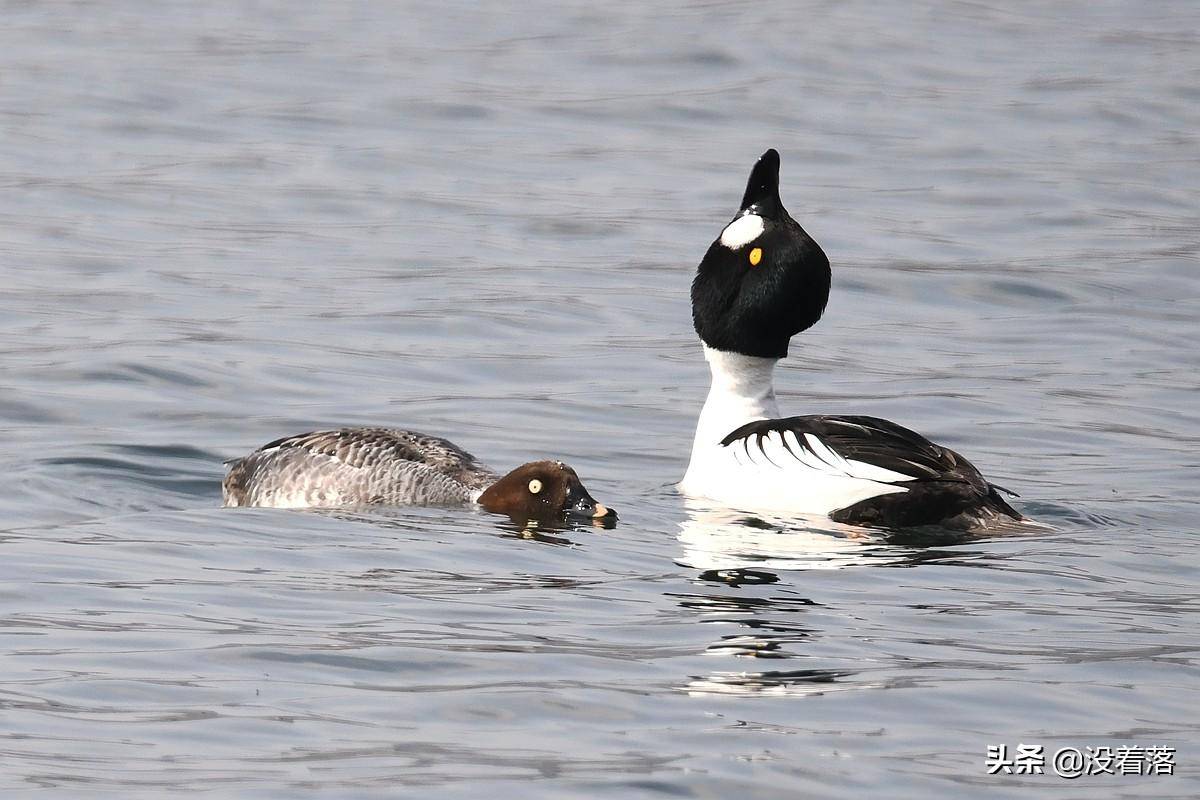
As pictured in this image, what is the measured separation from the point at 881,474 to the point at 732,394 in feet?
5.23

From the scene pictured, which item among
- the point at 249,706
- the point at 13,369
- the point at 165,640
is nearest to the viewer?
the point at 249,706

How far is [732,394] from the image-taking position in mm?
12672

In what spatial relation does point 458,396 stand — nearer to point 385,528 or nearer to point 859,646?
point 385,528

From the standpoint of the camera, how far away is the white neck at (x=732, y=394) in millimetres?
12578

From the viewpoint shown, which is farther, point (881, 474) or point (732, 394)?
point (732, 394)

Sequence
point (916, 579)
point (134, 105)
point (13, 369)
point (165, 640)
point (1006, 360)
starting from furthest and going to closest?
point (134, 105), point (1006, 360), point (13, 369), point (916, 579), point (165, 640)

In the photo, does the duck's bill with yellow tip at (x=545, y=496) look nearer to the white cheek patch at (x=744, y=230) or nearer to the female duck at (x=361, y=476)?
the female duck at (x=361, y=476)

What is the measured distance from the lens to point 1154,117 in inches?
1176

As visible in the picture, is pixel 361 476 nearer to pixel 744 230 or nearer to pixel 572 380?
pixel 744 230

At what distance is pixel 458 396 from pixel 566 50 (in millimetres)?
18372

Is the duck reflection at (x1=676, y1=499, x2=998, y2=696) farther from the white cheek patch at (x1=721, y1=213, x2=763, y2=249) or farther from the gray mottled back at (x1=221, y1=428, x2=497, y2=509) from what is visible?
the white cheek patch at (x1=721, y1=213, x2=763, y2=249)

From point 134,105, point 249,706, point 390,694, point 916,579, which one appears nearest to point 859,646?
point 916,579

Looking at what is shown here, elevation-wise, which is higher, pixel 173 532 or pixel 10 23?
pixel 10 23

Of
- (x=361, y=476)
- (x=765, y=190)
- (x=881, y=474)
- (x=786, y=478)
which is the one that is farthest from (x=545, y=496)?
(x=765, y=190)
